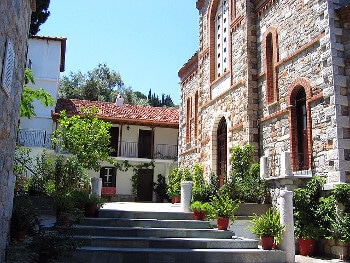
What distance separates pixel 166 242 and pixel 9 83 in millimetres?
4443

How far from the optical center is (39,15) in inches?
675

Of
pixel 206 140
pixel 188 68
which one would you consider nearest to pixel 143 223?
pixel 206 140

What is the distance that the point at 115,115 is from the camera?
2406cm

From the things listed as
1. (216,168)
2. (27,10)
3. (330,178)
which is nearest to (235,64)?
(216,168)

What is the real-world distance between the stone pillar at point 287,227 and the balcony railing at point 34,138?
17.0 meters

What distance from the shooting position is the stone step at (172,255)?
21.7 feet

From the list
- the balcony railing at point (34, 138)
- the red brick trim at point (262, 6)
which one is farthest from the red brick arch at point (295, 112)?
the balcony railing at point (34, 138)

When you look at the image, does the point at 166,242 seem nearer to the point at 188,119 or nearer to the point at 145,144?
the point at 188,119

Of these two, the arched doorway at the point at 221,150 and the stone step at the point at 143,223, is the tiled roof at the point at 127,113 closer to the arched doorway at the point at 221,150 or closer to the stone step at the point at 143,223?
the arched doorway at the point at 221,150

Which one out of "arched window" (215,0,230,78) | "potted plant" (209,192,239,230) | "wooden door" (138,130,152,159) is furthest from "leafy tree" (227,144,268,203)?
"wooden door" (138,130,152,159)

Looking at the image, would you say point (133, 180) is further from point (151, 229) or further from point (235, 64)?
point (151, 229)

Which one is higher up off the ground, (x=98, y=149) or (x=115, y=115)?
(x=115, y=115)

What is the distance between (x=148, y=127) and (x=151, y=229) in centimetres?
1734

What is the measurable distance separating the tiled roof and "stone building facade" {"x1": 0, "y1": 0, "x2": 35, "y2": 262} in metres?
16.9
